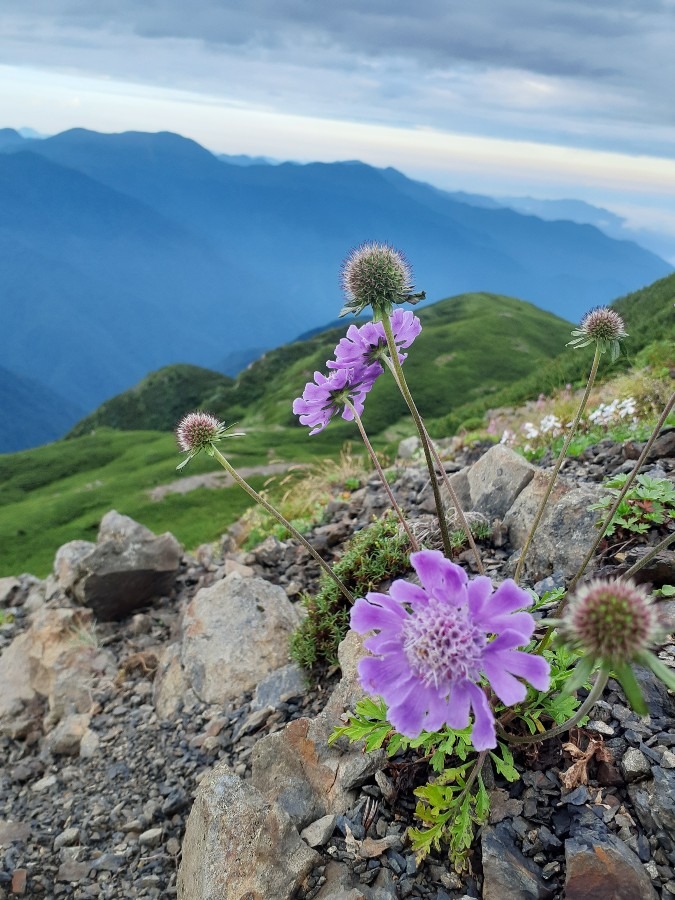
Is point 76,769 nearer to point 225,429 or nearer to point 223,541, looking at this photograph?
point 225,429

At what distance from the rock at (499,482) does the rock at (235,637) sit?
2.64 m

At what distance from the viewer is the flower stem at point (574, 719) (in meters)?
2.69

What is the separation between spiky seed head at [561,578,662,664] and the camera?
249 centimetres

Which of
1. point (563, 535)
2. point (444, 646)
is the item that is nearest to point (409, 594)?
point (444, 646)

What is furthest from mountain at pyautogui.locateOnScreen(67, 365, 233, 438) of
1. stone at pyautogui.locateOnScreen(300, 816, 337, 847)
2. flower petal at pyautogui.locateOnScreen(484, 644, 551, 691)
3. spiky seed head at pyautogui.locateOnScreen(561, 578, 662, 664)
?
spiky seed head at pyautogui.locateOnScreen(561, 578, 662, 664)

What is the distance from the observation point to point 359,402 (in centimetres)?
468

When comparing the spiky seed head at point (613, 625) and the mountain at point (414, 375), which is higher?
the spiky seed head at point (613, 625)

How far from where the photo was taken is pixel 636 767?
3973 mm

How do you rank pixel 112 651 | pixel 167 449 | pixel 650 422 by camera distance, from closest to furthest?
pixel 650 422, pixel 112 651, pixel 167 449

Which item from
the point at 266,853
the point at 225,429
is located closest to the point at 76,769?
the point at 266,853

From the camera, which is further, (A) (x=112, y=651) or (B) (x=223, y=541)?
(B) (x=223, y=541)

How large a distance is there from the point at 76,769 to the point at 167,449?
8079cm

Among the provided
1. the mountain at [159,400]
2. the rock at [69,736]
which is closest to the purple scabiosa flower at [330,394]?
the rock at [69,736]

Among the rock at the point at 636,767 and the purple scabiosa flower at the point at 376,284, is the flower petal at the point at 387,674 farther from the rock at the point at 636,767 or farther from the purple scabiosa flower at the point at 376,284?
the purple scabiosa flower at the point at 376,284
